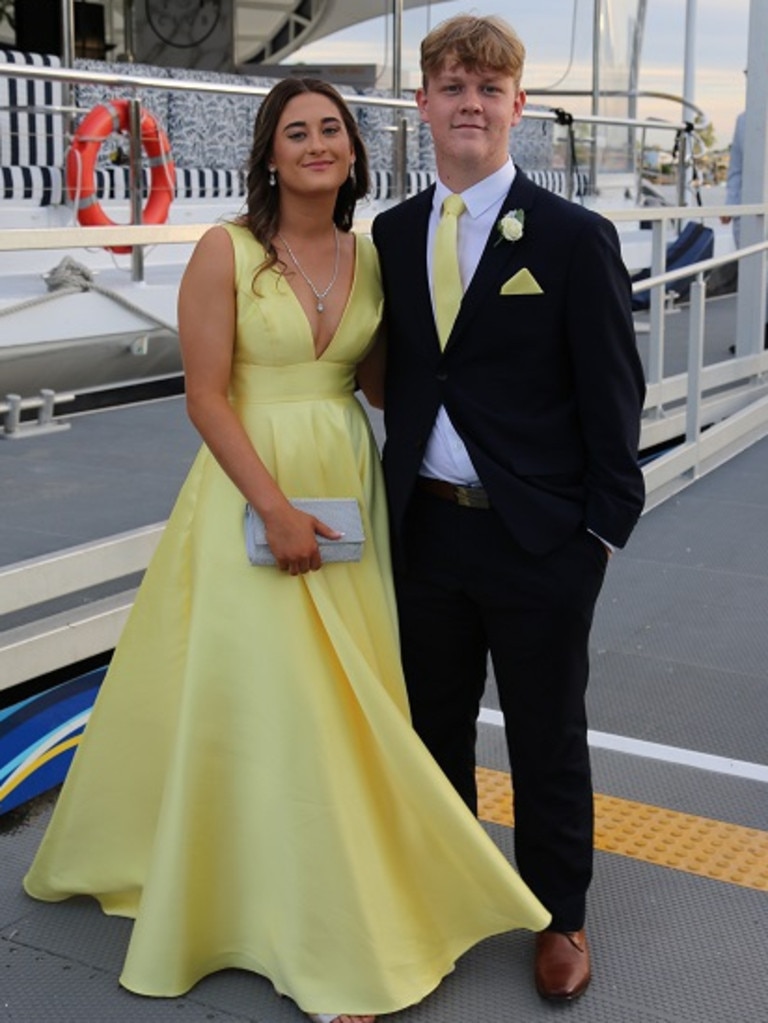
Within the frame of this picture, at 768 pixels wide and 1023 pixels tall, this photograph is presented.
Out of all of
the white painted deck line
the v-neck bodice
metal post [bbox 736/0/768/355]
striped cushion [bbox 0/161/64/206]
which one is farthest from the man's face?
metal post [bbox 736/0/768/355]

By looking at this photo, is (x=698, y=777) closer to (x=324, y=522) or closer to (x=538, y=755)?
(x=538, y=755)

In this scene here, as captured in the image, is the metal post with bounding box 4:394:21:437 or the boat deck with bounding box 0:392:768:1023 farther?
the metal post with bounding box 4:394:21:437

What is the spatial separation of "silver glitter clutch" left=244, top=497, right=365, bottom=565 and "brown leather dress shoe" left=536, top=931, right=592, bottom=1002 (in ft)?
2.46

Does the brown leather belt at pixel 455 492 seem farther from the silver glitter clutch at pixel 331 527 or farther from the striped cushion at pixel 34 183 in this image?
the striped cushion at pixel 34 183

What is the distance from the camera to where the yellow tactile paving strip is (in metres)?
2.97

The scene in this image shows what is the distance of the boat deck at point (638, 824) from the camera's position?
8.20 ft

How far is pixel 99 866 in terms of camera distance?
273cm

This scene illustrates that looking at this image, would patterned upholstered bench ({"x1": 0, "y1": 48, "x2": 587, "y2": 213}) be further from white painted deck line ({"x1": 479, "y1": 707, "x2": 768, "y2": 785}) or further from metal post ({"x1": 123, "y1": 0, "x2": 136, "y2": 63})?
white painted deck line ({"x1": 479, "y1": 707, "x2": 768, "y2": 785})

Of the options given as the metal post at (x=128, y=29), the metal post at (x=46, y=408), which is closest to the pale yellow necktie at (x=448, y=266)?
the metal post at (x=46, y=408)

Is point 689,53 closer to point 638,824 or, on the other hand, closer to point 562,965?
point 638,824

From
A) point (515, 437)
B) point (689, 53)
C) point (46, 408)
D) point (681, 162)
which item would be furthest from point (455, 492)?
point (689, 53)

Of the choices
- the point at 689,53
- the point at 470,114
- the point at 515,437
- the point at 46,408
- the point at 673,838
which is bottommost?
the point at 673,838

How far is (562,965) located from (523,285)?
A: 1.15 meters

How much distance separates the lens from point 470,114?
2293mm
